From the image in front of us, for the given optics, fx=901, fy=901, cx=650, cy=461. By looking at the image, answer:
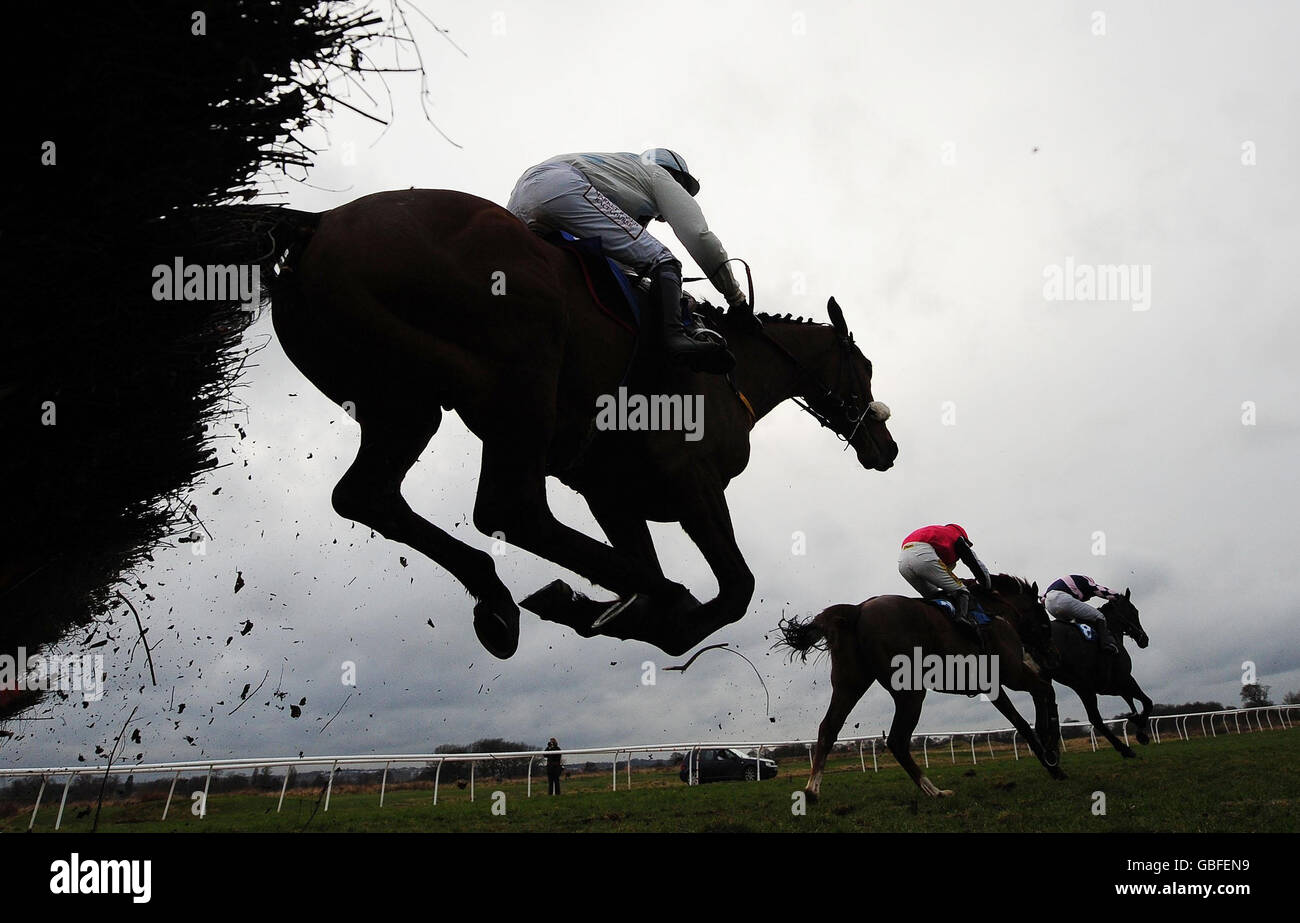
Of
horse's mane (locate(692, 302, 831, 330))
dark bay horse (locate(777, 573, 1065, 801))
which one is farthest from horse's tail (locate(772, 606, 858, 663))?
horse's mane (locate(692, 302, 831, 330))

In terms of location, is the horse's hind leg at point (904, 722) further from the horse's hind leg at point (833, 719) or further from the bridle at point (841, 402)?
the bridle at point (841, 402)

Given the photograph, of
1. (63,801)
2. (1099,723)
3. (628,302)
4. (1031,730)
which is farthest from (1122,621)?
(63,801)

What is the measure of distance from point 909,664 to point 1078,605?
6.42 meters

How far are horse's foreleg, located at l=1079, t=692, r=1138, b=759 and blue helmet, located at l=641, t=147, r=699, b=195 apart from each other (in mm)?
11369

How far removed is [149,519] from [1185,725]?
86.2 ft

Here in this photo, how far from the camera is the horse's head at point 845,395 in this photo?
17.2 feet

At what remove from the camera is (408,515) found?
3.48 m

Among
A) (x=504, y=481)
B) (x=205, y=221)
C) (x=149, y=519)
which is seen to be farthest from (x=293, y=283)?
(x=149, y=519)

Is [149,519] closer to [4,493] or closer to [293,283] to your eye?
[4,493]

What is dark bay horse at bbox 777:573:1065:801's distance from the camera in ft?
30.9

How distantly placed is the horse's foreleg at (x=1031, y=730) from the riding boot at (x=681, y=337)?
7774 millimetres

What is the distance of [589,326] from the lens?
11.8 feet

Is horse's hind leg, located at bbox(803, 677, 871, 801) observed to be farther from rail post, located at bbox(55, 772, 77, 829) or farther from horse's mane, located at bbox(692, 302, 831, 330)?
rail post, located at bbox(55, 772, 77, 829)

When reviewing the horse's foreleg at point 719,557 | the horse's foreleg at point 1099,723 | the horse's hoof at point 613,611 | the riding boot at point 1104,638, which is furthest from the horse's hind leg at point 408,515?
the riding boot at point 1104,638
